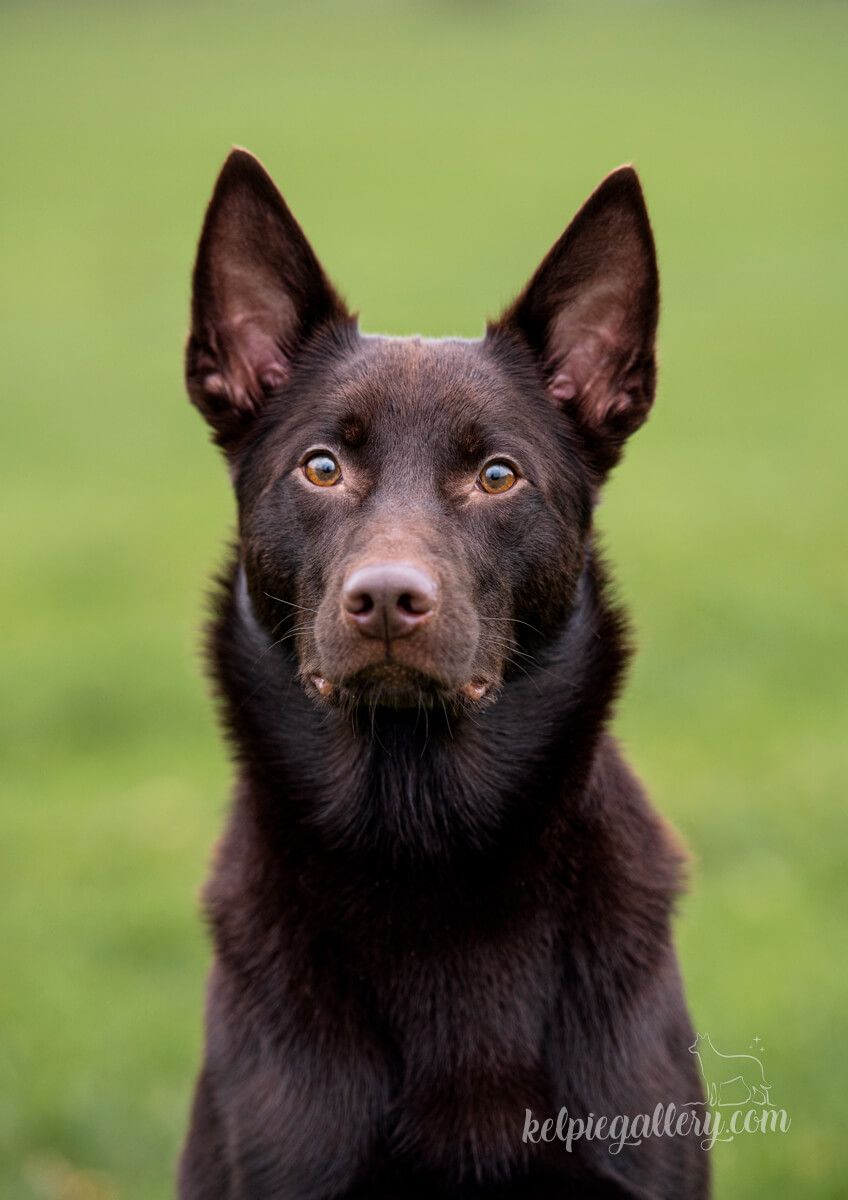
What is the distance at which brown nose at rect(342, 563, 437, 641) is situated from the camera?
124 inches

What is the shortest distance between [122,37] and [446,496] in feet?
130

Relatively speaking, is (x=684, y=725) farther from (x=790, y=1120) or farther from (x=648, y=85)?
(x=648, y=85)

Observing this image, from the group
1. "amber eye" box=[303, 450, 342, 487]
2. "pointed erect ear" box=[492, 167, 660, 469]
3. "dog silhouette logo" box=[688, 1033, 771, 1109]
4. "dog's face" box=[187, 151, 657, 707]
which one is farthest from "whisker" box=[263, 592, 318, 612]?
"dog silhouette logo" box=[688, 1033, 771, 1109]

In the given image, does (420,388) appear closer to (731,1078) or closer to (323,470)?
(323,470)

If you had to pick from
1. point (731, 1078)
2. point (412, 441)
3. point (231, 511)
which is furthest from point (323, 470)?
point (231, 511)

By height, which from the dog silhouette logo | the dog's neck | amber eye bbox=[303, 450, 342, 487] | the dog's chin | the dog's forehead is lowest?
the dog silhouette logo

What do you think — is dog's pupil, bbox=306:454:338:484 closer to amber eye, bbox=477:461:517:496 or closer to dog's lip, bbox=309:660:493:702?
amber eye, bbox=477:461:517:496

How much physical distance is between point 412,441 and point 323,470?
0.21 meters

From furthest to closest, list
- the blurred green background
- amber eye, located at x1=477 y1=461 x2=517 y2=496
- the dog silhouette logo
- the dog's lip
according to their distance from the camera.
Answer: the blurred green background → the dog silhouette logo → amber eye, located at x1=477 y1=461 x2=517 y2=496 → the dog's lip

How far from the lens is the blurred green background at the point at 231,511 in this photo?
5191 mm

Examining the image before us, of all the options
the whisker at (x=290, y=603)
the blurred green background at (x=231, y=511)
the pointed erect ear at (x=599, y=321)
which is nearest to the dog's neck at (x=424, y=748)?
the whisker at (x=290, y=603)

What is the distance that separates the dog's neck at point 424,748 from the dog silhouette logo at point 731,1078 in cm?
120

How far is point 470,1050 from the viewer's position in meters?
3.41

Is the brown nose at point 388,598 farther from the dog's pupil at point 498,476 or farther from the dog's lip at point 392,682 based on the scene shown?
the dog's pupil at point 498,476
